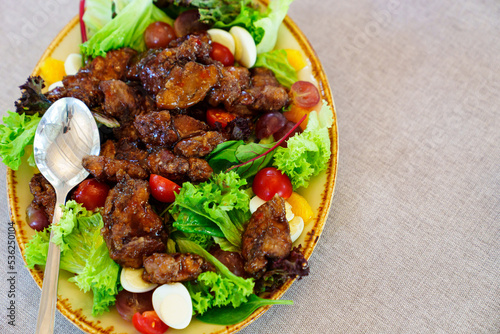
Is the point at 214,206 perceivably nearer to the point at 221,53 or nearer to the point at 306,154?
the point at 306,154

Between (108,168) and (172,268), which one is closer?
(172,268)

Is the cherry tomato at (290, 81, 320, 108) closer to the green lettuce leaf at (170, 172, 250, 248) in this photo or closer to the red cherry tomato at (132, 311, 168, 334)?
the green lettuce leaf at (170, 172, 250, 248)

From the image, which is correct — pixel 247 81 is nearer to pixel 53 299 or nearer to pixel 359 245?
pixel 359 245

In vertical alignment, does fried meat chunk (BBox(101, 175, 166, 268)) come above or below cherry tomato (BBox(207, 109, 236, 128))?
below

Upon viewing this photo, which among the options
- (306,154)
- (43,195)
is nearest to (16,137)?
(43,195)

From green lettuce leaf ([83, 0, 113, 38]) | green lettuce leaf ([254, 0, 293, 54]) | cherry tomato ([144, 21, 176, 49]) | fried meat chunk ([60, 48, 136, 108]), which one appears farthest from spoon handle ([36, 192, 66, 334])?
green lettuce leaf ([254, 0, 293, 54])

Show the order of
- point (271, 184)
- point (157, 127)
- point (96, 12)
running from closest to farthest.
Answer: point (271, 184), point (157, 127), point (96, 12)

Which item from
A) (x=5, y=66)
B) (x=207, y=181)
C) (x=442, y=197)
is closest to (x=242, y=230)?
(x=207, y=181)
